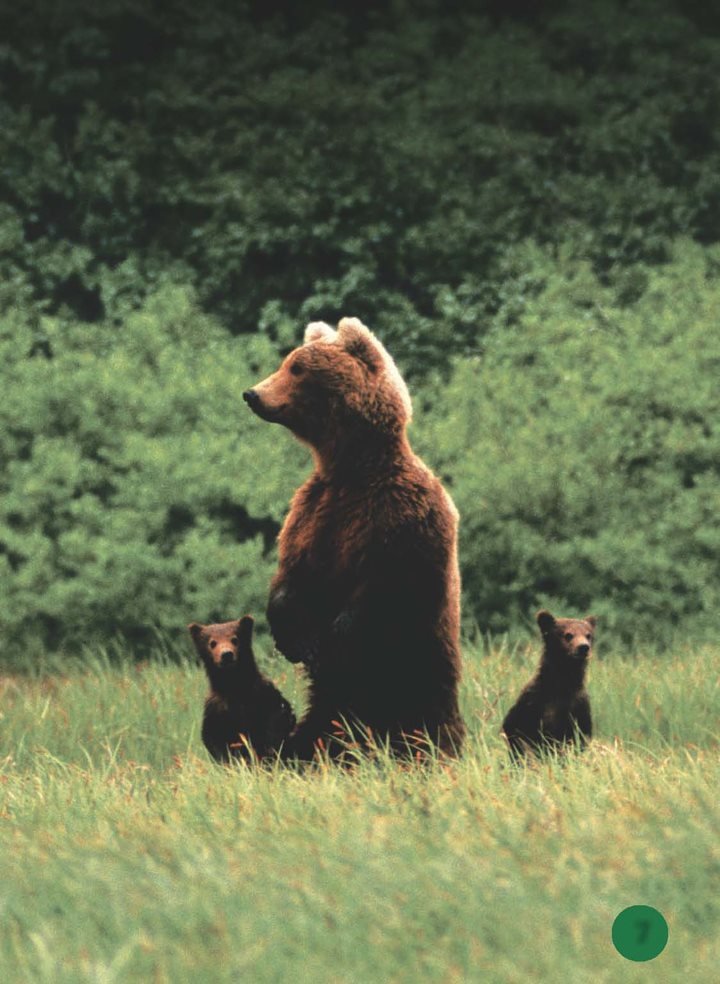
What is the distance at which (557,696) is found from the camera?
4227 mm

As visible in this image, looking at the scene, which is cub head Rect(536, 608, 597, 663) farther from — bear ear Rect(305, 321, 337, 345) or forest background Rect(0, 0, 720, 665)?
forest background Rect(0, 0, 720, 665)

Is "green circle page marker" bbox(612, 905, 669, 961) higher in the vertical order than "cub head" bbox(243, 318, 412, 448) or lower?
lower

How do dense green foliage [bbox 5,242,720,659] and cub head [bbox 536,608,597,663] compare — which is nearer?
cub head [bbox 536,608,597,663]

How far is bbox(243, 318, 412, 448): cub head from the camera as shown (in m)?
4.06

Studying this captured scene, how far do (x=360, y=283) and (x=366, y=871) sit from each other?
610cm

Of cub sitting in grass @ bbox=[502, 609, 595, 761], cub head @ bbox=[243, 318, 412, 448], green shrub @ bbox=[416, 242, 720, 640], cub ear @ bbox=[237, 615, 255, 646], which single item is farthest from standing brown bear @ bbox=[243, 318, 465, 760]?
green shrub @ bbox=[416, 242, 720, 640]

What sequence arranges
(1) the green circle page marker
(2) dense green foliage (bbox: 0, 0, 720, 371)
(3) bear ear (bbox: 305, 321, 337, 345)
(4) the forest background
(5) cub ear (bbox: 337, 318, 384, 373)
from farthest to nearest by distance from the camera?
(2) dense green foliage (bbox: 0, 0, 720, 371) → (4) the forest background → (3) bear ear (bbox: 305, 321, 337, 345) → (5) cub ear (bbox: 337, 318, 384, 373) → (1) the green circle page marker

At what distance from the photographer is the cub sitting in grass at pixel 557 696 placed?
13.8 feet

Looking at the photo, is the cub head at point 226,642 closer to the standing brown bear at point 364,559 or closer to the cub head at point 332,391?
the standing brown bear at point 364,559

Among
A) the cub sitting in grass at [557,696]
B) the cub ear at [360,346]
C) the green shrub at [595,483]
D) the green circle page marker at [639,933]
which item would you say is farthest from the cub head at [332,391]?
the green shrub at [595,483]

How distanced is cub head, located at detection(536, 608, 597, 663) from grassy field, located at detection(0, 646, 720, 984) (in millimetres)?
323

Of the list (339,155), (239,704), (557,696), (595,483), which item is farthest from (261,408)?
(339,155)

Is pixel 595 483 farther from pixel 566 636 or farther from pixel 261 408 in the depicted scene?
pixel 261 408

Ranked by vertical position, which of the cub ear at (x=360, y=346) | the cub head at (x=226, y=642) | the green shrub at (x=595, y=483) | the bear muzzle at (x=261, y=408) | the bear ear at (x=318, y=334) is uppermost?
the bear ear at (x=318, y=334)
